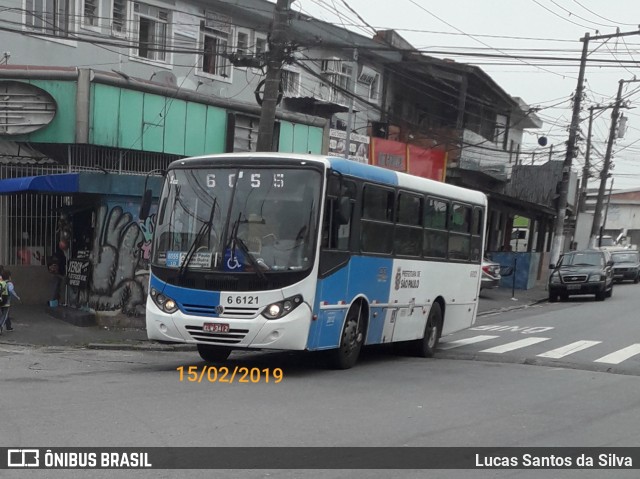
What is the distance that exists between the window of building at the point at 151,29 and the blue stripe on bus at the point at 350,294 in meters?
12.8

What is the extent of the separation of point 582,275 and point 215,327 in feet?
73.5

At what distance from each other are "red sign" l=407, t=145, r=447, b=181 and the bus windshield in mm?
22071

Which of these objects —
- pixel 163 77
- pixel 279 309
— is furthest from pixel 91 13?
pixel 279 309

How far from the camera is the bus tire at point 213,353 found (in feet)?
40.8

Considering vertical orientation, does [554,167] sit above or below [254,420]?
above

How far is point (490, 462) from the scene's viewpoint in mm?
7082

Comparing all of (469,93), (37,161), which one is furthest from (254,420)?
(469,93)

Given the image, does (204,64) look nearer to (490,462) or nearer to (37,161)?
(37,161)

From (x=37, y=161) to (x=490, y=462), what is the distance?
14592 millimetres

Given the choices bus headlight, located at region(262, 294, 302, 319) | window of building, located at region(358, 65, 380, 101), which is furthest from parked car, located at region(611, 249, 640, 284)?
bus headlight, located at region(262, 294, 302, 319)

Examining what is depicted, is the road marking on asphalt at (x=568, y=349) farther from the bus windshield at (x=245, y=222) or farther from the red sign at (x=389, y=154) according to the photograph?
the red sign at (x=389, y=154)

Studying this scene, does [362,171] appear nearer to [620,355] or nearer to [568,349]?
[568,349]

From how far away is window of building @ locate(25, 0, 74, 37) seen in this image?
66.0 ft
